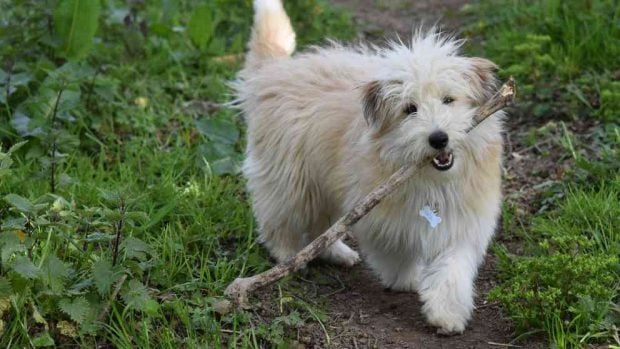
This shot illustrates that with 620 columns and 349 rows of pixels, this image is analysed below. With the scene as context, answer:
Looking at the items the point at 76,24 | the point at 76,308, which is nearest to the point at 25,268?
the point at 76,308

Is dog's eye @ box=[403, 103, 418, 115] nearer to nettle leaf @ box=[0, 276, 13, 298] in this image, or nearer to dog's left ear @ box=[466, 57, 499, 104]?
dog's left ear @ box=[466, 57, 499, 104]

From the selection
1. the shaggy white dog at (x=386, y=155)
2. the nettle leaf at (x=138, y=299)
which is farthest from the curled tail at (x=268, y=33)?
the nettle leaf at (x=138, y=299)

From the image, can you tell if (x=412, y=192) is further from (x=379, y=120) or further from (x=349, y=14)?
(x=349, y=14)

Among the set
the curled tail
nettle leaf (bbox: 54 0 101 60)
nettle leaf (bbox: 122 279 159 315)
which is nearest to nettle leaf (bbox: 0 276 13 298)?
nettle leaf (bbox: 122 279 159 315)

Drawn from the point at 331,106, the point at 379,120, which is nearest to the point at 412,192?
the point at 379,120

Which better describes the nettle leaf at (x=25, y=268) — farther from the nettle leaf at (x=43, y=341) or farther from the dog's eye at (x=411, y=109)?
the dog's eye at (x=411, y=109)

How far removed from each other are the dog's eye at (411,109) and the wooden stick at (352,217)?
0.22 metres

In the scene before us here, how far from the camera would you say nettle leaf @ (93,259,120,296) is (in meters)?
3.56

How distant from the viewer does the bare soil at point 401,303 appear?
151 inches

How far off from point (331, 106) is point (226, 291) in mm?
1002

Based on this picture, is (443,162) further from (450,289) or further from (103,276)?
(103,276)

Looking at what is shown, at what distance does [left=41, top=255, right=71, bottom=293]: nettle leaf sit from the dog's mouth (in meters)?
1.44

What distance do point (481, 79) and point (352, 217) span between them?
0.78m

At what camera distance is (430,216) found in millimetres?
3918
